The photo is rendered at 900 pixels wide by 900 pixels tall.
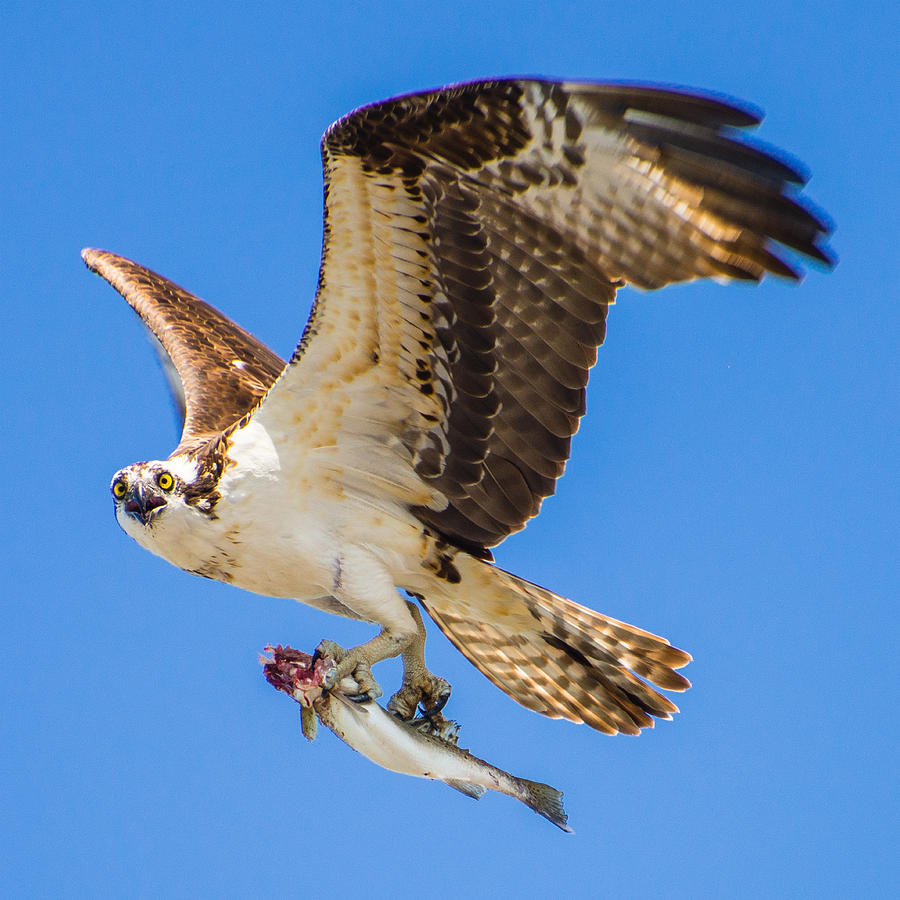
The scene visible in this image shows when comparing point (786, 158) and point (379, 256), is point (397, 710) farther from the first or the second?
point (786, 158)

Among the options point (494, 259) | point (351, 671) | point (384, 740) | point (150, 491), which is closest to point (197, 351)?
point (150, 491)

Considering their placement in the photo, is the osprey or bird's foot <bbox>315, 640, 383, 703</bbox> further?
bird's foot <bbox>315, 640, 383, 703</bbox>

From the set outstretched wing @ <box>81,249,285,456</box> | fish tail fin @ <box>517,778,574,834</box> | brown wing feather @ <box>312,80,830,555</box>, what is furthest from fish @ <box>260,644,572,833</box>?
outstretched wing @ <box>81,249,285,456</box>

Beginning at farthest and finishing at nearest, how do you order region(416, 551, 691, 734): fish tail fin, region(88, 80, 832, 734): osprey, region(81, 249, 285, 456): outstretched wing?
region(81, 249, 285, 456): outstretched wing → region(416, 551, 691, 734): fish tail fin → region(88, 80, 832, 734): osprey

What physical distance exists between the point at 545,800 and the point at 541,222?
86.2 inches

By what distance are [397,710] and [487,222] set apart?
6.54ft

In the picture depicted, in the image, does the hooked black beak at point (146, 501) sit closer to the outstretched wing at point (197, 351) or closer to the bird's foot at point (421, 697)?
the outstretched wing at point (197, 351)

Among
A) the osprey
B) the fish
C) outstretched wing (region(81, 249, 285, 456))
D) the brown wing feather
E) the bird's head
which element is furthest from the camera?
outstretched wing (region(81, 249, 285, 456))

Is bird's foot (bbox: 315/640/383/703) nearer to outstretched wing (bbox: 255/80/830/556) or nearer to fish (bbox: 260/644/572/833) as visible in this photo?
fish (bbox: 260/644/572/833)

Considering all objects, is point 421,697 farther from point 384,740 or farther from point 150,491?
point 150,491

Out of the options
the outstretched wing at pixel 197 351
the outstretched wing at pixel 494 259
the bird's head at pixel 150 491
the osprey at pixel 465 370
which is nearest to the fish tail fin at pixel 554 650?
the osprey at pixel 465 370

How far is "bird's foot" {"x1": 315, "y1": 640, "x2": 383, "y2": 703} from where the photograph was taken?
5.96m

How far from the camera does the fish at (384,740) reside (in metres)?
5.91

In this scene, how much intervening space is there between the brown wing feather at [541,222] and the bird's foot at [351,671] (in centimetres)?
88
